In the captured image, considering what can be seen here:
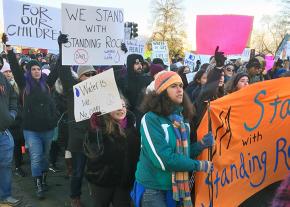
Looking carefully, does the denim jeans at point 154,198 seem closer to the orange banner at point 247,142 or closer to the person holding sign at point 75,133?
the orange banner at point 247,142

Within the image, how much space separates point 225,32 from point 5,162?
333cm

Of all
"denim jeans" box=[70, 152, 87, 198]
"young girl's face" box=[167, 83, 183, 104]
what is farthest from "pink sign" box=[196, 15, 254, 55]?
"young girl's face" box=[167, 83, 183, 104]

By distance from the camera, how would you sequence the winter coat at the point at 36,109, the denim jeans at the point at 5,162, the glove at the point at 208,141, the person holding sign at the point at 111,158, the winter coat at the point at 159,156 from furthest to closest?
1. the winter coat at the point at 36,109
2. the denim jeans at the point at 5,162
3. the person holding sign at the point at 111,158
4. the glove at the point at 208,141
5. the winter coat at the point at 159,156

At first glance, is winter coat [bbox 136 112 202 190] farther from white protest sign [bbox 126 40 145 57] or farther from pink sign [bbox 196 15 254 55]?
white protest sign [bbox 126 40 145 57]

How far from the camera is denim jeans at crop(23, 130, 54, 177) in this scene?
560 cm

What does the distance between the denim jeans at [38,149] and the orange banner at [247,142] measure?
109 inches

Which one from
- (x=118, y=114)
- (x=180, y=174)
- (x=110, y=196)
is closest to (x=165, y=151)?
(x=180, y=174)

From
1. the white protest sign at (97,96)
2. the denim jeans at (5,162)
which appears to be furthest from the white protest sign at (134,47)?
the white protest sign at (97,96)

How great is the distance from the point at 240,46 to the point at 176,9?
4276 centimetres

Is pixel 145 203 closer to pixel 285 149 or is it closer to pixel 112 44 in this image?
pixel 285 149

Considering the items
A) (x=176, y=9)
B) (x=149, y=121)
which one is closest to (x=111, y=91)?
(x=149, y=121)

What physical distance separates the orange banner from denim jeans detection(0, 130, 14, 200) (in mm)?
2632

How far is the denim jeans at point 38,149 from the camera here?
18.4ft

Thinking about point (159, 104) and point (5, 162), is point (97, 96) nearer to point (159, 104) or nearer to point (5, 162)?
point (159, 104)
